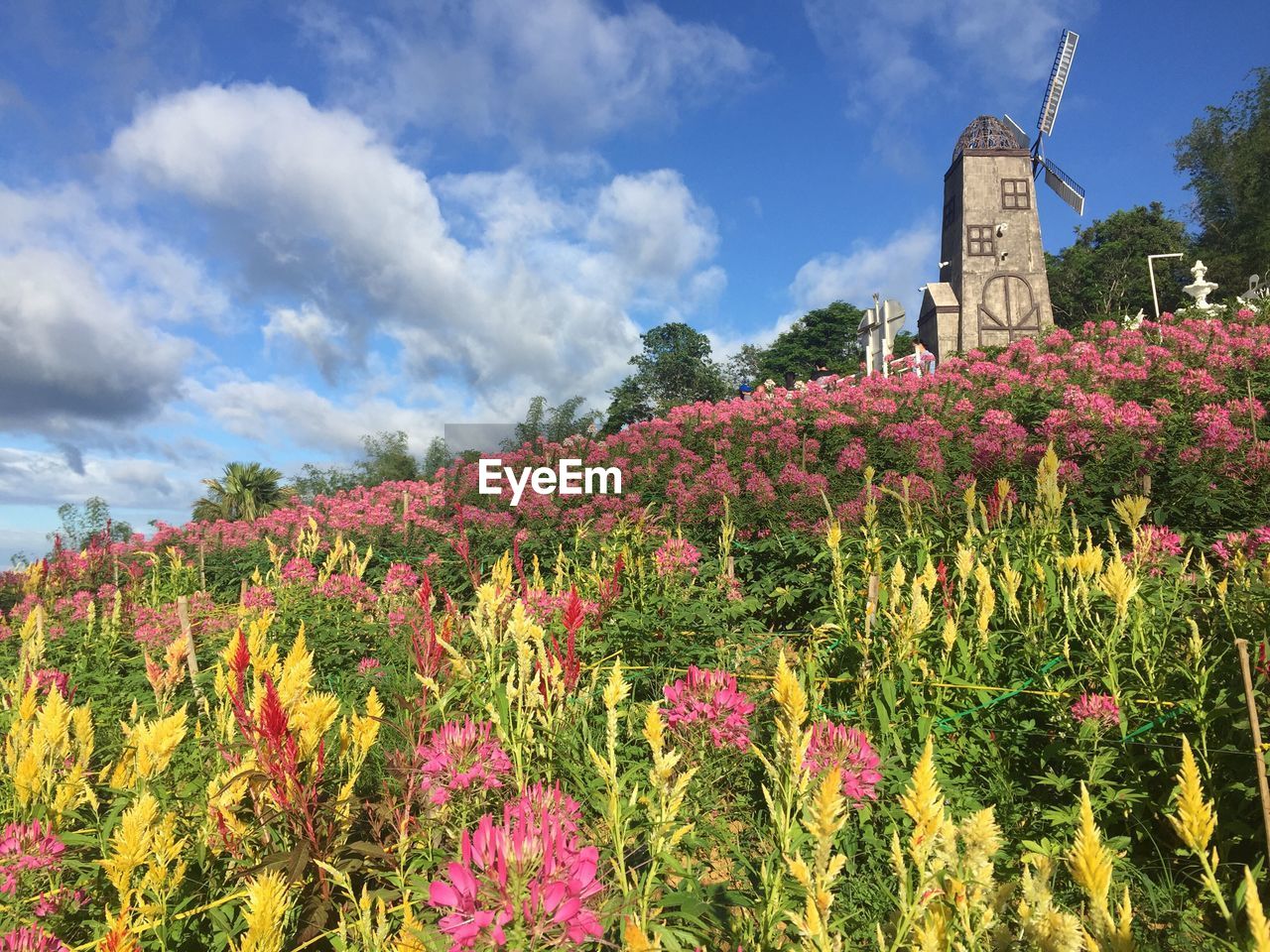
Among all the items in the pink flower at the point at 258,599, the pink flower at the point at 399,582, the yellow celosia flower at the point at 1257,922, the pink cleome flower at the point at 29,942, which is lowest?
the pink cleome flower at the point at 29,942

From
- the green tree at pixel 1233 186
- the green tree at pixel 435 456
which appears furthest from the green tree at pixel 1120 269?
the green tree at pixel 435 456

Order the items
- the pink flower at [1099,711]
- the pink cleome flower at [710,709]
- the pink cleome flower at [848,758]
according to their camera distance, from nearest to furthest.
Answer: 1. the pink cleome flower at [848,758]
2. the pink cleome flower at [710,709]
3. the pink flower at [1099,711]

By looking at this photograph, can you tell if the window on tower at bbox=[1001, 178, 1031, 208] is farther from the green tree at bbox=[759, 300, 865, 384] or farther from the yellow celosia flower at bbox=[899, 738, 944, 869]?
the yellow celosia flower at bbox=[899, 738, 944, 869]

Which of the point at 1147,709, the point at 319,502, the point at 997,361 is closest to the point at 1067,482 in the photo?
the point at 1147,709

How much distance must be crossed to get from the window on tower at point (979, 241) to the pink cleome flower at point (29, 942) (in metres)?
30.1

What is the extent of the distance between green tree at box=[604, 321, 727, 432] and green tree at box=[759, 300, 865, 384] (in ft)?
15.2

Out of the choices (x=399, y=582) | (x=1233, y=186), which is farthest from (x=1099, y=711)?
(x=1233, y=186)

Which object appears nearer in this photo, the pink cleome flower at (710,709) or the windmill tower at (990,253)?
the pink cleome flower at (710,709)

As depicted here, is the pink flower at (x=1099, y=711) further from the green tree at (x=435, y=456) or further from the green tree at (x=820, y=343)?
the green tree at (x=820, y=343)

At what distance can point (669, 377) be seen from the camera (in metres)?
54.6

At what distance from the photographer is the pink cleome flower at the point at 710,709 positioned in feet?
8.95

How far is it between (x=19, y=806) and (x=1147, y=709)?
4302 mm

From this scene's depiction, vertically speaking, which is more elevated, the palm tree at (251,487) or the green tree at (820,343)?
the green tree at (820,343)

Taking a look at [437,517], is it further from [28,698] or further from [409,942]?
[409,942]
